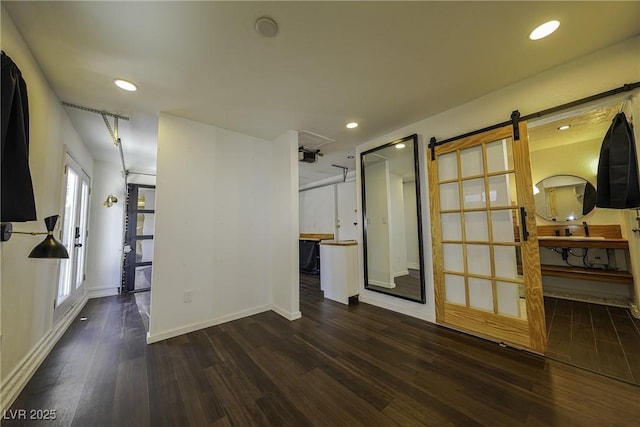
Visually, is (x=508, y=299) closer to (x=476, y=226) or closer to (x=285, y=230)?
(x=476, y=226)

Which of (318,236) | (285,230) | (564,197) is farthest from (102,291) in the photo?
(564,197)

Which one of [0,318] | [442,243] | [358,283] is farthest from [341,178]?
[0,318]

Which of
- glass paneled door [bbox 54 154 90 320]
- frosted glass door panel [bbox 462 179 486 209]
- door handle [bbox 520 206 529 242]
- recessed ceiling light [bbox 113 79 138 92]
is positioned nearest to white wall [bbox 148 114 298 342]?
recessed ceiling light [bbox 113 79 138 92]

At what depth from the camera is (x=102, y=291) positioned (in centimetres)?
410

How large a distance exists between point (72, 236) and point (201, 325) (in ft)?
7.53

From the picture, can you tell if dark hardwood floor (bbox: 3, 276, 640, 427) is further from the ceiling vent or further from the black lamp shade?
the ceiling vent

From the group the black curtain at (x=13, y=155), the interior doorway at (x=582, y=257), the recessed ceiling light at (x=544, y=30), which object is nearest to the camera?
the black curtain at (x=13, y=155)

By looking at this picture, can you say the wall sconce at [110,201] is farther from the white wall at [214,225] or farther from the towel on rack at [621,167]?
the towel on rack at [621,167]

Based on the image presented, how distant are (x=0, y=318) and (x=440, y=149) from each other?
3989 millimetres

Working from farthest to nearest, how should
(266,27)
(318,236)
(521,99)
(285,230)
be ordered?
(318,236) < (285,230) < (521,99) < (266,27)

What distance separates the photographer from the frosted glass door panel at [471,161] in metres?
2.43

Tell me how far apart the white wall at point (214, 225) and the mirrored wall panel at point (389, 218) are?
1.27 metres

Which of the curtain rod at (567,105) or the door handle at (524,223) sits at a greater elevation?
the curtain rod at (567,105)

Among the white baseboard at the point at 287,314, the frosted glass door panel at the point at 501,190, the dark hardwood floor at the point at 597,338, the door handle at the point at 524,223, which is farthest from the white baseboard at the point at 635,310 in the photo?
the white baseboard at the point at 287,314
